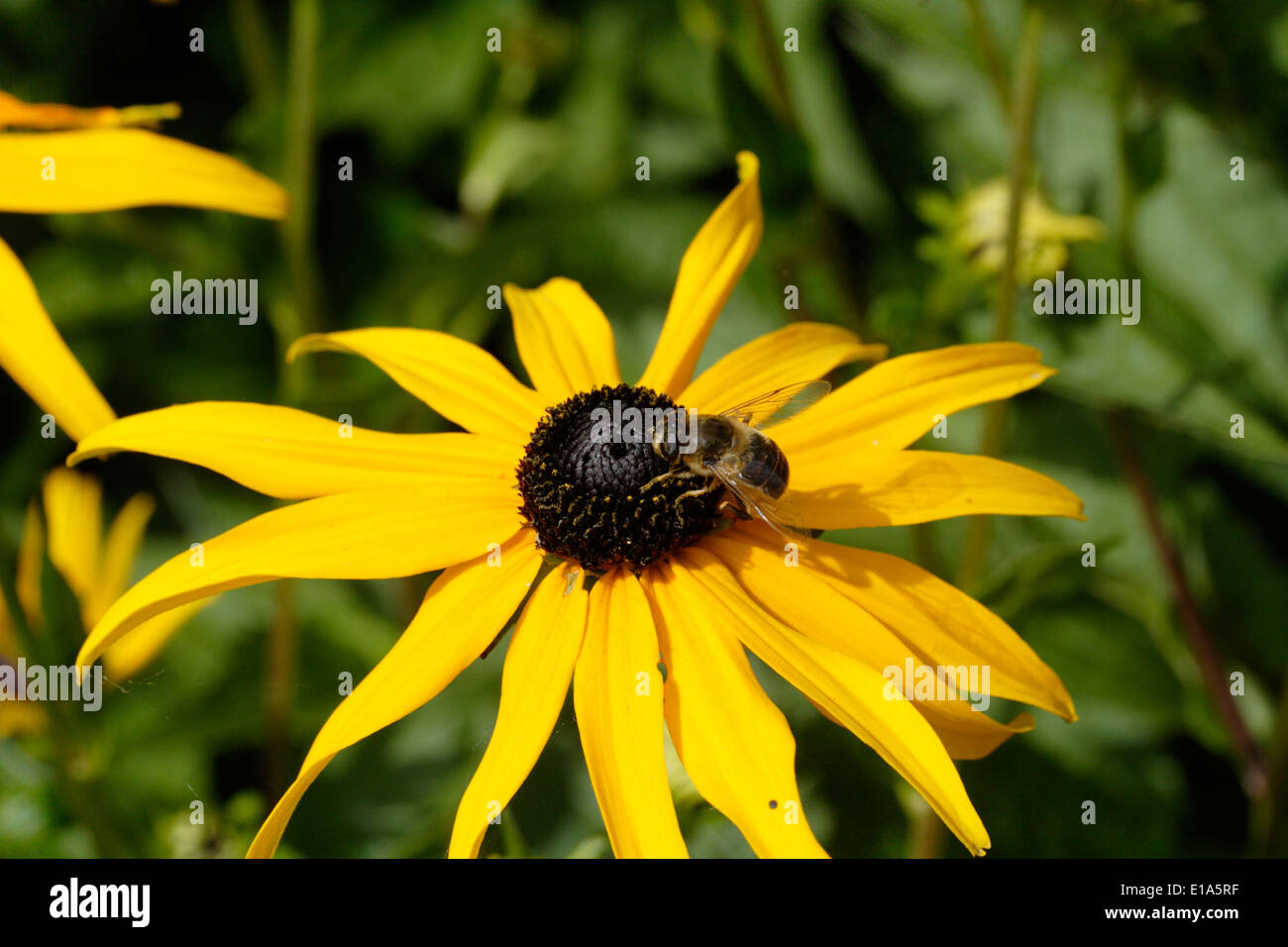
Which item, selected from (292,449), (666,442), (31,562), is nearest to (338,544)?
(292,449)

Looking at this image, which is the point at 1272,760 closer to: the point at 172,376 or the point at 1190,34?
the point at 1190,34

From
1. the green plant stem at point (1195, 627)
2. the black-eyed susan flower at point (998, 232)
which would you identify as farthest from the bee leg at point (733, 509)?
the green plant stem at point (1195, 627)

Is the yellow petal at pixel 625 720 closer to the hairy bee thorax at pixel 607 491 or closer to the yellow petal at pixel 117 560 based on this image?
the hairy bee thorax at pixel 607 491

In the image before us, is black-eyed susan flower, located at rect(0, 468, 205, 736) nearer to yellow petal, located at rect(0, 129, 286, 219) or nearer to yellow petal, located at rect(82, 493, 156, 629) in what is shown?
yellow petal, located at rect(82, 493, 156, 629)

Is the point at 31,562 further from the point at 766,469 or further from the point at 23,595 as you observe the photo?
the point at 766,469

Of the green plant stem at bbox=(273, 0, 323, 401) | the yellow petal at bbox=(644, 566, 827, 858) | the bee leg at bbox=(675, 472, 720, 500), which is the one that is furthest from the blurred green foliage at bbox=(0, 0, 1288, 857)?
the bee leg at bbox=(675, 472, 720, 500)
